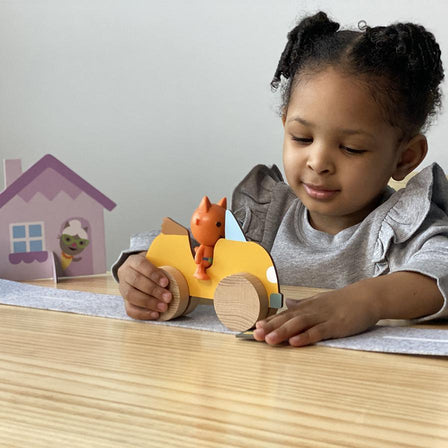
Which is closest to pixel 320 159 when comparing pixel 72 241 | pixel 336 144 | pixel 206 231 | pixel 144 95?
pixel 336 144

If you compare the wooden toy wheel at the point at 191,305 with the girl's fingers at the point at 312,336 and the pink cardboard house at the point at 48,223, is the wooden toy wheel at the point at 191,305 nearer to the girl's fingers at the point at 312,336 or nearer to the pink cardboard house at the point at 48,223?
the girl's fingers at the point at 312,336

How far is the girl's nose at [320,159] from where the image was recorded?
85cm

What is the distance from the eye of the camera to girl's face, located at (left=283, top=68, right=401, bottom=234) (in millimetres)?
845

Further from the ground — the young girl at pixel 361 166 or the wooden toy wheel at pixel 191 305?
the young girl at pixel 361 166

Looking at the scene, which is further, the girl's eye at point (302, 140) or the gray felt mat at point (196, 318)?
the girl's eye at point (302, 140)

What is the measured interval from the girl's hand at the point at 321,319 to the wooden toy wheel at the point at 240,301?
2 cm

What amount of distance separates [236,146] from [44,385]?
52.5 inches

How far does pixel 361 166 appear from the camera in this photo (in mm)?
876

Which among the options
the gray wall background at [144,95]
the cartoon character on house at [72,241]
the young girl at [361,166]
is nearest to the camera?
the young girl at [361,166]

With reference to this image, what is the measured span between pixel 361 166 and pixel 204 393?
0.50 m

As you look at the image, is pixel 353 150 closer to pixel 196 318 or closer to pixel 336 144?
pixel 336 144

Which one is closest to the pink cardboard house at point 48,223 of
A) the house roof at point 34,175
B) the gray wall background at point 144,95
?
the house roof at point 34,175

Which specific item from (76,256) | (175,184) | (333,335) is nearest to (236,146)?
(175,184)

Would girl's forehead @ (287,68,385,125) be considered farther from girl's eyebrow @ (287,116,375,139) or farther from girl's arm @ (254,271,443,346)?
girl's arm @ (254,271,443,346)
